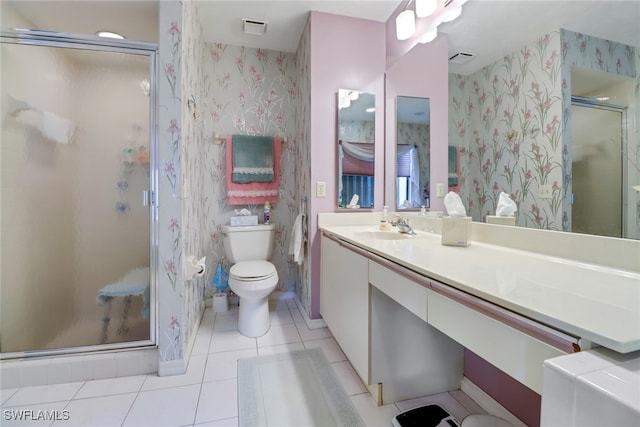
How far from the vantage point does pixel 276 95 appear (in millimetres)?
Answer: 2674

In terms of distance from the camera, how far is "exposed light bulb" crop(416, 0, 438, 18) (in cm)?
164

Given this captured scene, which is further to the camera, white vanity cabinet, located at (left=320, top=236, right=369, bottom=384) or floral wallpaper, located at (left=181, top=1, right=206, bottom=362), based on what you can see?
floral wallpaper, located at (left=181, top=1, right=206, bottom=362)

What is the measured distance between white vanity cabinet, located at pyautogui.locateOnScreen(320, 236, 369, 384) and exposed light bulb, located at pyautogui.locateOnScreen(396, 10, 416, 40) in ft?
4.88

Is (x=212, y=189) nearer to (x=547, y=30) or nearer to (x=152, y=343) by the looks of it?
(x=152, y=343)

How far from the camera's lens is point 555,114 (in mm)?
950

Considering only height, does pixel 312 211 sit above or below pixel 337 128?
below

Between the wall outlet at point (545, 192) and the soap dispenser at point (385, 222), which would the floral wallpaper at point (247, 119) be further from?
the wall outlet at point (545, 192)

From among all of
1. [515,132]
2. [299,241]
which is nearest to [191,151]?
[299,241]

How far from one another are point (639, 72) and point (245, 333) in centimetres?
228

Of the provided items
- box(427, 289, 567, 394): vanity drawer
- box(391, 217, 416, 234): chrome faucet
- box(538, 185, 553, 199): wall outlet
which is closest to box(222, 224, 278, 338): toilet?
→ box(391, 217, 416, 234): chrome faucet

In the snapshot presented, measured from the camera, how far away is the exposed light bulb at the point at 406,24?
1816 millimetres

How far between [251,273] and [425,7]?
6.75 feet

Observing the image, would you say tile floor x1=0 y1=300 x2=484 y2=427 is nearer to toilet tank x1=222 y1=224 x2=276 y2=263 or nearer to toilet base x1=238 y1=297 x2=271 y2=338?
toilet base x1=238 y1=297 x2=271 y2=338

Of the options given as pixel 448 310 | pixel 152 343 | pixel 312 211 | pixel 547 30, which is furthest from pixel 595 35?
pixel 152 343
